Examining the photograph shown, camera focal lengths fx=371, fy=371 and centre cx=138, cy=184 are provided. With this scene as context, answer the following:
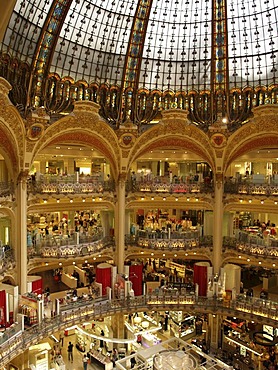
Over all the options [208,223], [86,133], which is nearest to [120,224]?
[86,133]

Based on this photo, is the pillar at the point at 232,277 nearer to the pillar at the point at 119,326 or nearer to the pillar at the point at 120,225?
the pillar at the point at 120,225

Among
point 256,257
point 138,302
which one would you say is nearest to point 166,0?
point 256,257

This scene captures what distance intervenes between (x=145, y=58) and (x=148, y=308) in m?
19.5

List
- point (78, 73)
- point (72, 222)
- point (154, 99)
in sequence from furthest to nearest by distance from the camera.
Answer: point (72, 222) < point (154, 99) < point (78, 73)

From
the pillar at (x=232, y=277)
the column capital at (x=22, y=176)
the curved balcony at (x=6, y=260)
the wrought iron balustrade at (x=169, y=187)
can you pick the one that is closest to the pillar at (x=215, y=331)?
the pillar at (x=232, y=277)

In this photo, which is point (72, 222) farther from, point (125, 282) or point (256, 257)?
point (256, 257)

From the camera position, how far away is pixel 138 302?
93.6ft

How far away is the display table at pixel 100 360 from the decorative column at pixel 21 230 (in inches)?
273

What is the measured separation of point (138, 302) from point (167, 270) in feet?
29.7

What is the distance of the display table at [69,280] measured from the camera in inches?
1288

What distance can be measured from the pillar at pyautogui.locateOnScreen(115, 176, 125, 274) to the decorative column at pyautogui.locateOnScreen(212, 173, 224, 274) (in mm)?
7659

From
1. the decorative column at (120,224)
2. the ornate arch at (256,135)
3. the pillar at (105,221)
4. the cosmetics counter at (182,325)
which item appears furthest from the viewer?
the pillar at (105,221)

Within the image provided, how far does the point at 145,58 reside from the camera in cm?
2920

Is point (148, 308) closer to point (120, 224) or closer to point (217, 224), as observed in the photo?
point (120, 224)
